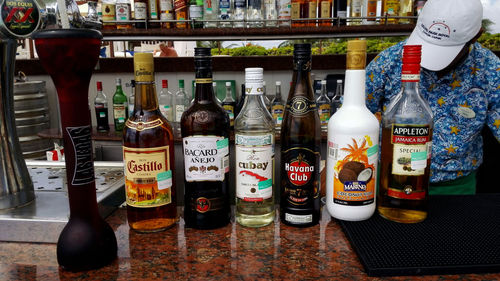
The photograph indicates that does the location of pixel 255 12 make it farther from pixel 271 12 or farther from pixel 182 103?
pixel 182 103

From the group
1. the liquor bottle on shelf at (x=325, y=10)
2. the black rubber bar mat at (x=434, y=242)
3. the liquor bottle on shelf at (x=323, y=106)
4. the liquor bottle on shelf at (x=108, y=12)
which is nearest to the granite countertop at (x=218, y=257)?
the black rubber bar mat at (x=434, y=242)

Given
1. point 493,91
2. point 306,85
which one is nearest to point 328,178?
point 306,85

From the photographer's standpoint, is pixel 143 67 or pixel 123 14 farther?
pixel 123 14

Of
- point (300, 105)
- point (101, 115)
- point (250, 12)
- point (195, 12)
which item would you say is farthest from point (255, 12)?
point (300, 105)

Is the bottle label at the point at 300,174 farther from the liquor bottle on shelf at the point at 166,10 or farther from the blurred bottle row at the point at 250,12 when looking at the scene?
the liquor bottle on shelf at the point at 166,10

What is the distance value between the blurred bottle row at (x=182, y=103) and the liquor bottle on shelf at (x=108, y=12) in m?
0.39

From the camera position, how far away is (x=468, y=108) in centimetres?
144

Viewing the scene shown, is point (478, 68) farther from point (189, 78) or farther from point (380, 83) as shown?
point (189, 78)

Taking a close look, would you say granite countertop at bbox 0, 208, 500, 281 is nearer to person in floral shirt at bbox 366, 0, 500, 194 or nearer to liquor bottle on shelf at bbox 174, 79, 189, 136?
person in floral shirt at bbox 366, 0, 500, 194

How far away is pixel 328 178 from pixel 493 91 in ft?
3.42

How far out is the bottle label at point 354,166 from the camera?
69 centimetres

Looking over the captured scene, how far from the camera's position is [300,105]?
0.74 meters

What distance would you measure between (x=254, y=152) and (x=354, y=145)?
18cm

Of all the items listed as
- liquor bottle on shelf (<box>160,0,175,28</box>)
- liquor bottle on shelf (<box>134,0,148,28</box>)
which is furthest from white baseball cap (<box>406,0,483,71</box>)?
liquor bottle on shelf (<box>134,0,148,28</box>)
